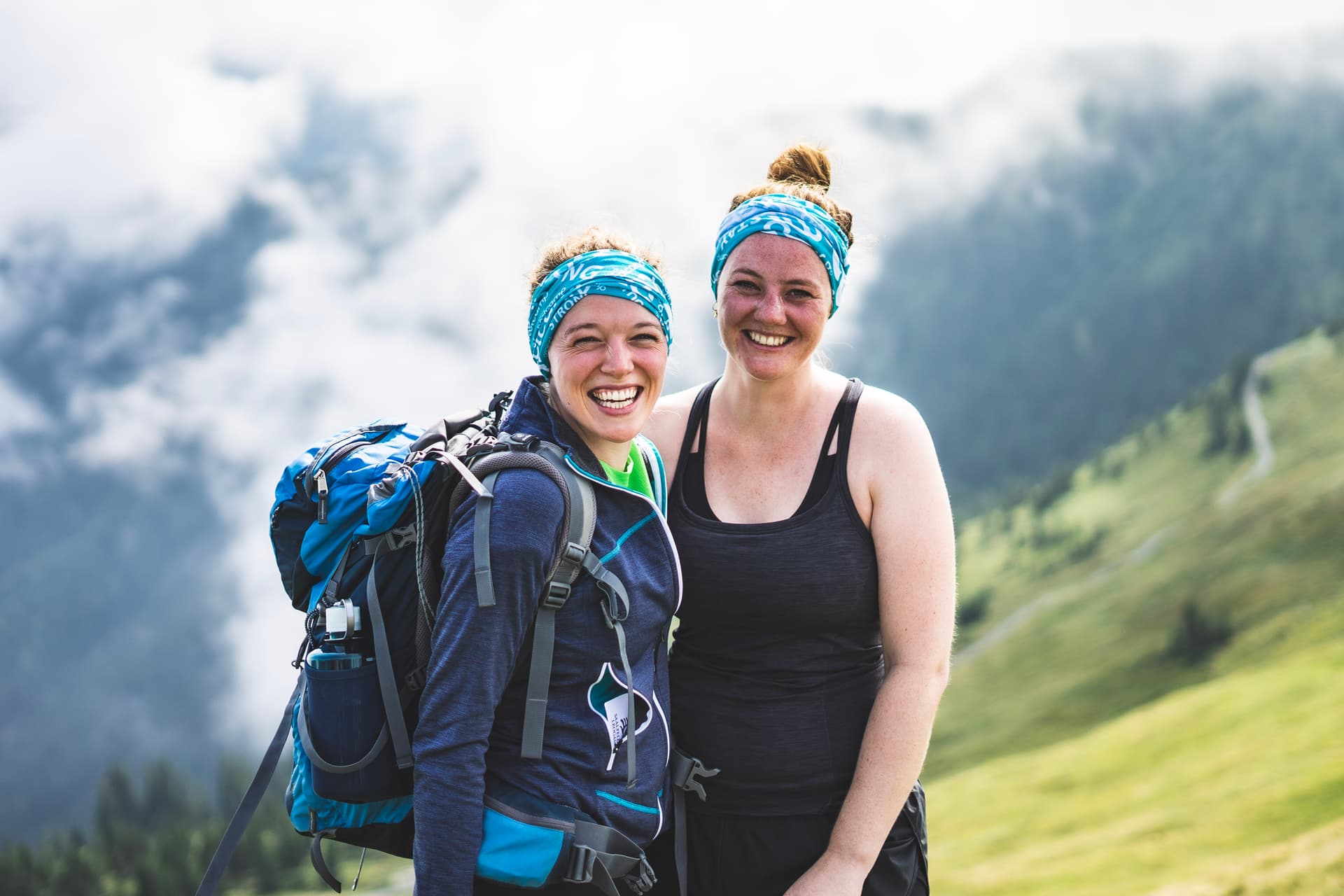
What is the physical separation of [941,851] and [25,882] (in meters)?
94.2

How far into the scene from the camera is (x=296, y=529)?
4090 millimetres

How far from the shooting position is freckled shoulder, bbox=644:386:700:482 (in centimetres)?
489

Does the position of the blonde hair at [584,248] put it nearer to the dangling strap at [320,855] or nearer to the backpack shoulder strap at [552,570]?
the backpack shoulder strap at [552,570]

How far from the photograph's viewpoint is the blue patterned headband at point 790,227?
14.8 feet

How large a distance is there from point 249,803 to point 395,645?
93 centimetres

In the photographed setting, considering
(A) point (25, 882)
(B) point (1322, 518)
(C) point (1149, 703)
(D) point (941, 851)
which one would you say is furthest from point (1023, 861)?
(A) point (25, 882)

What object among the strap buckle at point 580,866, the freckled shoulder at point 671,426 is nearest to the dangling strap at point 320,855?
the strap buckle at point 580,866

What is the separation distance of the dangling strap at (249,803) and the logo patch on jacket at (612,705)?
1.11m

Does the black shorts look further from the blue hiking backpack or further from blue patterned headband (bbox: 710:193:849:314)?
blue patterned headband (bbox: 710:193:849:314)

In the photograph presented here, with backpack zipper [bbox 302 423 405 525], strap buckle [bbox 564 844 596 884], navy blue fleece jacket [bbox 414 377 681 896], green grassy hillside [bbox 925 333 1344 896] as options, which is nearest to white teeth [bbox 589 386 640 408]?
navy blue fleece jacket [bbox 414 377 681 896]

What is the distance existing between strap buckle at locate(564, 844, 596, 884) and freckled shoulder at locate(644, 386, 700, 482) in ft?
5.53

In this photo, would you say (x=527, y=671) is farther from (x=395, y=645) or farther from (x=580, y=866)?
(x=580, y=866)

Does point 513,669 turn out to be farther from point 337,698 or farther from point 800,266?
point 800,266

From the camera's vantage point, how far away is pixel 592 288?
4.04 m
